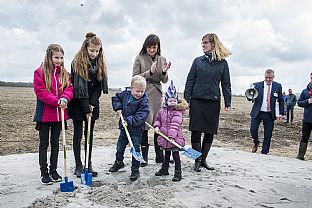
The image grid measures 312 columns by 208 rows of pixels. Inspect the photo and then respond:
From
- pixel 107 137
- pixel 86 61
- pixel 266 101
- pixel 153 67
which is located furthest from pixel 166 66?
pixel 107 137

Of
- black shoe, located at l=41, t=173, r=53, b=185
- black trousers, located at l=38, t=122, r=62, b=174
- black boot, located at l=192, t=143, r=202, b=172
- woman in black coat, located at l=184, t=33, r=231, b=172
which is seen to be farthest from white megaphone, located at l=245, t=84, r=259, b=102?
black shoe, located at l=41, t=173, r=53, b=185

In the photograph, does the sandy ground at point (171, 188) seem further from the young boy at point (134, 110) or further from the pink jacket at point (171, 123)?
Answer: the pink jacket at point (171, 123)

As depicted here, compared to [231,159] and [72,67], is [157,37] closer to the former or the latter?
[72,67]

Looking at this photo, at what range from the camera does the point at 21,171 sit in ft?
17.0

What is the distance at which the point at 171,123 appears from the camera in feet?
15.7

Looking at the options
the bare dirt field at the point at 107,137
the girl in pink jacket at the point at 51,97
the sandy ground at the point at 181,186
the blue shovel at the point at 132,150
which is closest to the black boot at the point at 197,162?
the sandy ground at the point at 181,186

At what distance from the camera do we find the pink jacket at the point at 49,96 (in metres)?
4.36

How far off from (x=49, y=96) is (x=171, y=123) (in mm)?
1614

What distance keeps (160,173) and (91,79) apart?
5.30 feet

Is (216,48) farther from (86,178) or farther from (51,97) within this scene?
(86,178)

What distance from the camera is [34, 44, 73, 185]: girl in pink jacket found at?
14.4 feet

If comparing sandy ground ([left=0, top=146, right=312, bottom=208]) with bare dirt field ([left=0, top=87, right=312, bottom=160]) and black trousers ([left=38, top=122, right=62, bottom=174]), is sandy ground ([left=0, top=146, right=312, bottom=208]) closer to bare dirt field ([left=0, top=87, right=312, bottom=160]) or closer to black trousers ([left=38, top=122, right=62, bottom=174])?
black trousers ([left=38, top=122, right=62, bottom=174])

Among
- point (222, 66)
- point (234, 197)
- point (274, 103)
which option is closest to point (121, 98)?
point (222, 66)

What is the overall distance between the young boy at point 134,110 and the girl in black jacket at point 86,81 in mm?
301
